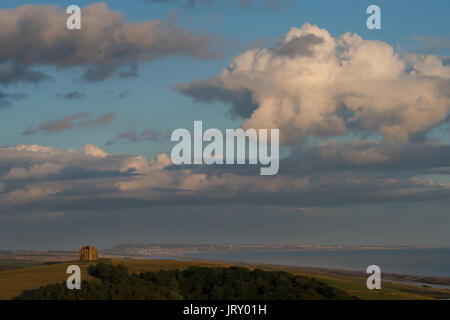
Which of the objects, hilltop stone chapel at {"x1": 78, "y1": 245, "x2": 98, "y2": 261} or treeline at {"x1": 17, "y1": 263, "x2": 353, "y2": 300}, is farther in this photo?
hilltop stone chapel at {"x1": 78, "y1": 245, "x2": 98, "y2": 261}

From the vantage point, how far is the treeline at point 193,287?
81188 mm

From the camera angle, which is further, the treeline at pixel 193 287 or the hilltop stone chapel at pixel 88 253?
the hilltop stone chapel at pixel 88 253

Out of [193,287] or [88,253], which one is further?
[88,253]

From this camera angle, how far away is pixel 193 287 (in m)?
92.2

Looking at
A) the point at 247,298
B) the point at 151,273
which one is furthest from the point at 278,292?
the point at 151,273

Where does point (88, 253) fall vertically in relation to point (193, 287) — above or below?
above

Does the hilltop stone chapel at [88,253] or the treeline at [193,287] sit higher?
the hilltop stone chapel at [88,253]

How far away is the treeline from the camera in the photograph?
8119 cm
